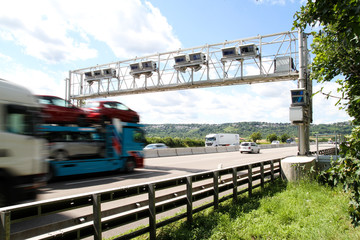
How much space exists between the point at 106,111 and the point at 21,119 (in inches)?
256

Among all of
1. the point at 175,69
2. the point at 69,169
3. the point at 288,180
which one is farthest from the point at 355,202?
the point at 175,69

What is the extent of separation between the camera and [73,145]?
12117mm

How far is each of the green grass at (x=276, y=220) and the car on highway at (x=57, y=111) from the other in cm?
824

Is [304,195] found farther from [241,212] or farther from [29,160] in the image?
[29,160]

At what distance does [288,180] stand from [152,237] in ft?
21.6

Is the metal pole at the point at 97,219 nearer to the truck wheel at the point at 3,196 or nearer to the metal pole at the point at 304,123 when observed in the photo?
the truck wheel at the point at 3,196

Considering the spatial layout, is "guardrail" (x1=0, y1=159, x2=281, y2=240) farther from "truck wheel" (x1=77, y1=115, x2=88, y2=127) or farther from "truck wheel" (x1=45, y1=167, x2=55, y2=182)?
"truck wheel" (x1=77, y1=115, x2=88, y2=127)

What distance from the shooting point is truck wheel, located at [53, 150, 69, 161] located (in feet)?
37.6

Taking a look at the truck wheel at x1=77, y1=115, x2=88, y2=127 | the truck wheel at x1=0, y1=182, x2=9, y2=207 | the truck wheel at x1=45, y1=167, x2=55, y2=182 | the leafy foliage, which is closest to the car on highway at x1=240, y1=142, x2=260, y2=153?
the truck wheel at x1=77, y1=115, x2=88, y2=127

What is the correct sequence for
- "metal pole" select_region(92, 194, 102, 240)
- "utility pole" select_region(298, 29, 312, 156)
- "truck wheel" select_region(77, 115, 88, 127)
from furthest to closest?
"utility pole" select_region(298, 29, 312, 156) < "truck wheel" select_region(77, 115, 88, 127) < "metal pole" select_region(92, 194, 102, 240)

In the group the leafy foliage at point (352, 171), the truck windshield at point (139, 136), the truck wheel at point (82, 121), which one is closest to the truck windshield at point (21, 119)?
the truck wheel at point (82, 121)

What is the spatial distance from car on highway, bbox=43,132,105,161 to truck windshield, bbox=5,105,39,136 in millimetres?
4022

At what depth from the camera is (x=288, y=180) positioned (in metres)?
9.78

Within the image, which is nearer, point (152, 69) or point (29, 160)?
point (29, 160)
